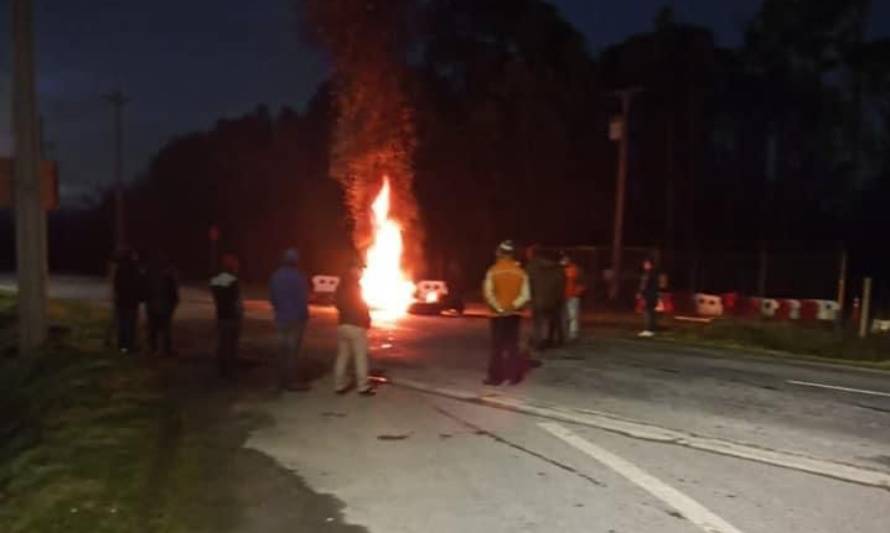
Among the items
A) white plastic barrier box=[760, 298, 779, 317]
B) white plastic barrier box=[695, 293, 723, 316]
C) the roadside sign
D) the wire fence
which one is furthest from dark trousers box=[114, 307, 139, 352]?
white plastic barrier box=[695, 293, 723, 316]

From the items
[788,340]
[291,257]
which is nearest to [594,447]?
[291,257]

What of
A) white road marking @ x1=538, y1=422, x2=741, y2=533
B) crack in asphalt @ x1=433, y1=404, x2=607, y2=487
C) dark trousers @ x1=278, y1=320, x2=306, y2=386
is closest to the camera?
white road marking @ x1=538, y1=422, x2=741, y2=533

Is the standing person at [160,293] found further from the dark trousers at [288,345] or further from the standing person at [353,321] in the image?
the standing person at [353,321]

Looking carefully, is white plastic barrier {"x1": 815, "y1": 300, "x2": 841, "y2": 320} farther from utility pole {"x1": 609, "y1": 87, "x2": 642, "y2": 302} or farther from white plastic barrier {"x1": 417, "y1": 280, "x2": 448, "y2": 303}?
white plastic barrier {"x1": 417, "y1": 280, "x2": 448, "y2": 303}

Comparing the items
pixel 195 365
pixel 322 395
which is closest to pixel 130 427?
pixel 322 395

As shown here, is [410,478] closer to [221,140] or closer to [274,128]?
[274,128]

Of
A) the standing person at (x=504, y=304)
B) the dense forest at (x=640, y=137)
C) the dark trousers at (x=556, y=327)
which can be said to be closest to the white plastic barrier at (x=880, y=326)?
the dark trousers at (x=556, y=327)

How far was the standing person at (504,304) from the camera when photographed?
1226cm

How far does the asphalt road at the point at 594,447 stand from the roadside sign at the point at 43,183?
13.0 feet

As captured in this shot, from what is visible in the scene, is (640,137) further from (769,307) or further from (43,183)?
(43,183)

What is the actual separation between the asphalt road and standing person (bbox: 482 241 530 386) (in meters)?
0.36

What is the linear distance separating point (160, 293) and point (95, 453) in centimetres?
775

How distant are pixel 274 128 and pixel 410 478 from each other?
54.9m

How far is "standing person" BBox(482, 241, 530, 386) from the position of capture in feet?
40.2
